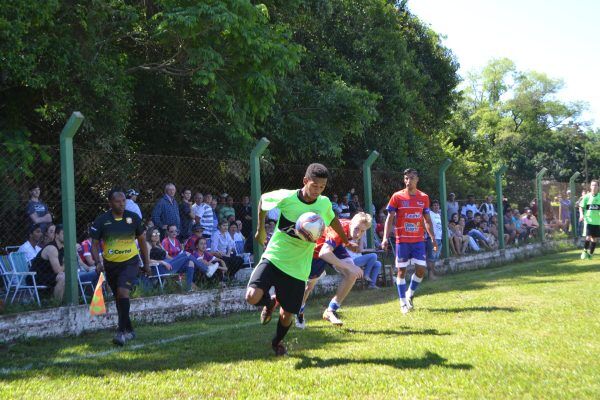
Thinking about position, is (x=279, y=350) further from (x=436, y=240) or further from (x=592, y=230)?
(x=592, y=230)

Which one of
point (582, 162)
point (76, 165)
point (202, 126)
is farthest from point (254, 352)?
point (582, 162)

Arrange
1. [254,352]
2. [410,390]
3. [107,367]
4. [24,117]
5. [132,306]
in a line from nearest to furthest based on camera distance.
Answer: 1. [410,390]
2. [107,367]
3. [254,352]
4. [132,306]
5. [24,117]

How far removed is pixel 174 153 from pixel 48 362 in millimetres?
10914

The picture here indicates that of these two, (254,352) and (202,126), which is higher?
(202,126)

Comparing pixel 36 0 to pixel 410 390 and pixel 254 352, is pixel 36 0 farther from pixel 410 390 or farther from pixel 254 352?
pixel 410 390

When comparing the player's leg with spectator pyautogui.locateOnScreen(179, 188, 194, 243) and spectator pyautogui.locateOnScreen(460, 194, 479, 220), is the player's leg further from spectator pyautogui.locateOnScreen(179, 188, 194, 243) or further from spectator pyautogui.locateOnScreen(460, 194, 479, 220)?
spectator pyautogui.locateOnScreen(460, 194, 479, 220)

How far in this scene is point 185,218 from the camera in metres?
12.0

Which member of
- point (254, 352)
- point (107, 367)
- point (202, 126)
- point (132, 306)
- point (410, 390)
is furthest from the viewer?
point (202, 126)

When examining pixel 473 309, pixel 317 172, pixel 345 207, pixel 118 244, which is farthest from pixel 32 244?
pixel 345 207

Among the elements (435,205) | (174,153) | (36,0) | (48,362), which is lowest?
(48,362)

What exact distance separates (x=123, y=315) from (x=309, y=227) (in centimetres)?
295

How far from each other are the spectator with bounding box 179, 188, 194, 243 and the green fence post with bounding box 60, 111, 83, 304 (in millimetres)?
2743

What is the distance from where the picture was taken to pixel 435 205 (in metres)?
17.0

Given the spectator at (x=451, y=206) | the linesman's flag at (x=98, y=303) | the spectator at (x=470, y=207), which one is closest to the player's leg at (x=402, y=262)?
Answer: the linesman's flag at (x=98, y=303)
